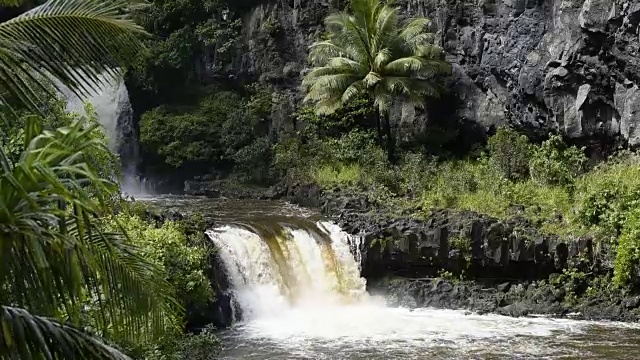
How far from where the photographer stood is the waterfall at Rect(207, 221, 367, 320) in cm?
1396

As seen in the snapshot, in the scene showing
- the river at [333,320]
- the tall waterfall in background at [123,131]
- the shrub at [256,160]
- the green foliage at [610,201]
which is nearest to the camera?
the river at [333,320]

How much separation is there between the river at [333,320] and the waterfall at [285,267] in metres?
0.02

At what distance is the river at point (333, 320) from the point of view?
11.1 metres

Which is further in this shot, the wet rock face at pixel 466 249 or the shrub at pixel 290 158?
the shrub at pixel 290 158

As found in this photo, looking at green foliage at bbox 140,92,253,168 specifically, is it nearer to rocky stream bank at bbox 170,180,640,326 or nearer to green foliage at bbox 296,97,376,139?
green foliage at bbox 296,97,376,139

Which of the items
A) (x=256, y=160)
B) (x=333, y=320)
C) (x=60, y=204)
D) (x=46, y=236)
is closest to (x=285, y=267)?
(x=333, y=320)

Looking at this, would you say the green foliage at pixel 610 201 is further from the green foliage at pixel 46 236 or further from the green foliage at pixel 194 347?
the green foliage at pixel 46 236

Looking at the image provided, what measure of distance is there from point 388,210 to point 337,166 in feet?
16.0

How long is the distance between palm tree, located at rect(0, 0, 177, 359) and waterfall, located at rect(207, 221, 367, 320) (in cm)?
1015

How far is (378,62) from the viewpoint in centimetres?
1975

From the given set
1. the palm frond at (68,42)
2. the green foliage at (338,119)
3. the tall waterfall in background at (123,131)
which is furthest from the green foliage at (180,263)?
the tall waterfall in background at (123,131)

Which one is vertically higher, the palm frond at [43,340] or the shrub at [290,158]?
the shrub at [290,158]

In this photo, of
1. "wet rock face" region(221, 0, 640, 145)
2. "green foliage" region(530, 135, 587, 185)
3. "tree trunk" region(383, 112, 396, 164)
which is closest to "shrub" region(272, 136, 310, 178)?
"wet rock face" region(221, 0, 640, 145)

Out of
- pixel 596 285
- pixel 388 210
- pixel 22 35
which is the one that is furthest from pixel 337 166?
pixel 22 35
